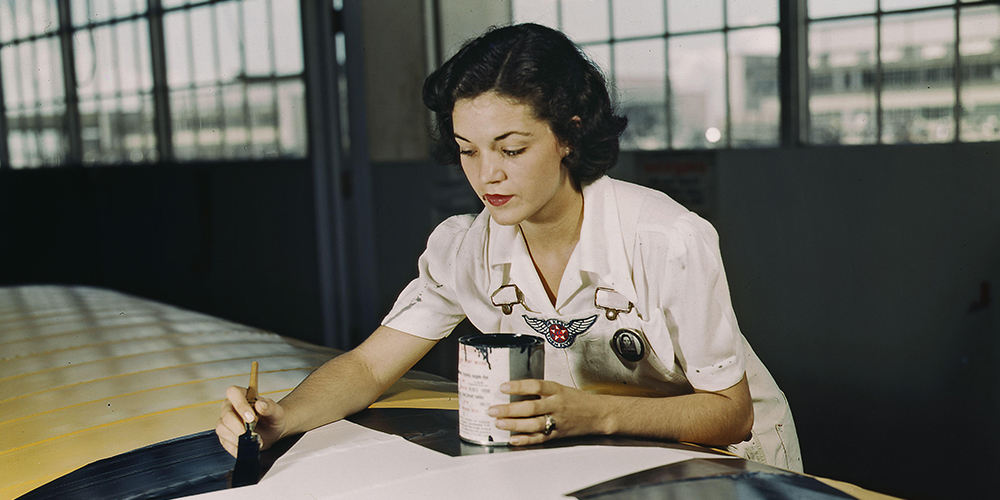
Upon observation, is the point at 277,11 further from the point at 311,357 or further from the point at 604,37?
the point at 311,357

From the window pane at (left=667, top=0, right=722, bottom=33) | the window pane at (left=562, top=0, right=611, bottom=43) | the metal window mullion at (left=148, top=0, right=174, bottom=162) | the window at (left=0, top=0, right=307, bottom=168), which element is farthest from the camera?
the metal window mullion at (left=148, top=0, right=174, bottom=162)

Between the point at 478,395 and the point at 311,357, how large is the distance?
0.88 m

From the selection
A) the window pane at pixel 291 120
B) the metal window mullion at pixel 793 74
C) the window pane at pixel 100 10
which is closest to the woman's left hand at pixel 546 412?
the metal window mullion at pixel 793 74

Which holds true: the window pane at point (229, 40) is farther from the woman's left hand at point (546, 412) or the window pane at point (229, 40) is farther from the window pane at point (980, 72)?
the woman's left hand at point (546, 412)

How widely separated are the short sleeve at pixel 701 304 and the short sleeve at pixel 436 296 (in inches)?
16.6

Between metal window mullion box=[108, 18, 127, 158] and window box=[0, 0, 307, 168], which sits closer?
window box=[0, 0, 307, 168]

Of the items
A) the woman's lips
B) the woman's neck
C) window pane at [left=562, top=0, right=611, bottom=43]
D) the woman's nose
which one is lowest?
the woman's neck

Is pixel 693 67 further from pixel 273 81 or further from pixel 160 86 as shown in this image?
pixel 160 86

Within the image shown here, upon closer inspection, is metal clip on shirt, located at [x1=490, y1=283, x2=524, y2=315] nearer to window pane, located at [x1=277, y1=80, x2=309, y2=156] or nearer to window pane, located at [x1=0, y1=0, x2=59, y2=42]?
window pane, located at [x1=277, y1=80, x2=309, y2=156]

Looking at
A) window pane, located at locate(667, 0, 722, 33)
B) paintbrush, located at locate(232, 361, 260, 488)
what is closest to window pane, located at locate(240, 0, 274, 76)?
window pane, located at locate(667, 0, 722, 33)

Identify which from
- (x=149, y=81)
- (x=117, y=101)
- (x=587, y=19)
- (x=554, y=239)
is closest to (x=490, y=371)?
(x=554, y=239)

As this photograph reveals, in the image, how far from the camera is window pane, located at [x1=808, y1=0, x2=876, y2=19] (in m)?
2.67

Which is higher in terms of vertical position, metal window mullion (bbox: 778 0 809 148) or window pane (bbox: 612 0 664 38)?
window pane (bbox: 612 0 664 38)

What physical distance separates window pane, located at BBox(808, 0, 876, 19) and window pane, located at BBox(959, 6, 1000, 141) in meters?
0.29
